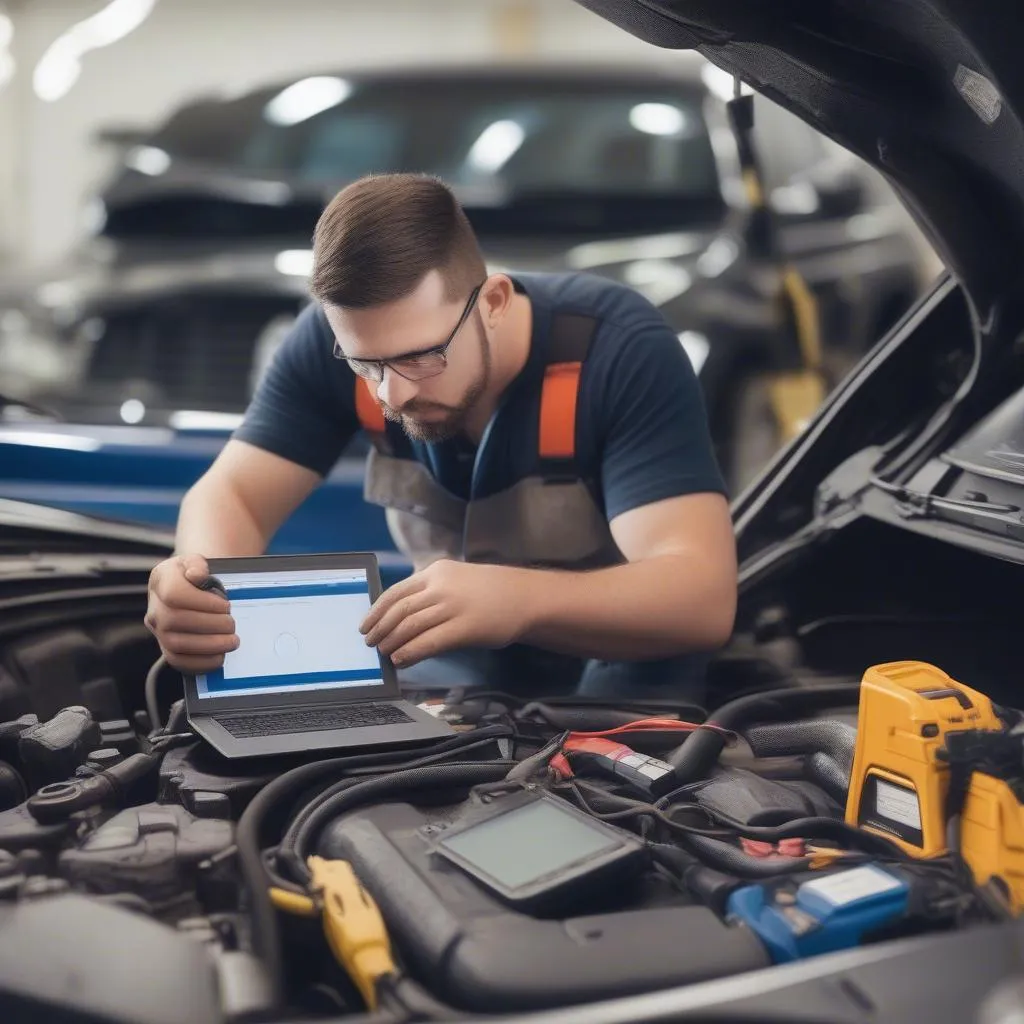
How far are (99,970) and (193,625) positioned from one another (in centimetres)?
51

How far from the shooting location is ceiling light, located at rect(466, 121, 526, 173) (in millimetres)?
3783

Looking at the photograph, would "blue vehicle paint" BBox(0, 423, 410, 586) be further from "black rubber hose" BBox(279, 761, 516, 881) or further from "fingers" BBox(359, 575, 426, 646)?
"black rubber hose" BBox(279, 761, 516, 881)

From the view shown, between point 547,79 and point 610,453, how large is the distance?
249 cm

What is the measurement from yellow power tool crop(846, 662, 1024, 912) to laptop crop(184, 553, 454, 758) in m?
0.40

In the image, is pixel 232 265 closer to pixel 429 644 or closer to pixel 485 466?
pixel 485 466

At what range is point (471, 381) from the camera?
1.67m

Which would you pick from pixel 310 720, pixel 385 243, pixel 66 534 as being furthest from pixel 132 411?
pixel 310 720

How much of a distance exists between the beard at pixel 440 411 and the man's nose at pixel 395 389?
1 centimetres

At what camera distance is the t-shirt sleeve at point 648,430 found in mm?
1717

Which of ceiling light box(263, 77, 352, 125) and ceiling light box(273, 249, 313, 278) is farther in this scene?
ceiling light box(263, 77, 352, 125)

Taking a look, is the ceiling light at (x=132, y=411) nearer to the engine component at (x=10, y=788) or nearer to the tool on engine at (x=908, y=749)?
the engine component at (x=10, y=788)

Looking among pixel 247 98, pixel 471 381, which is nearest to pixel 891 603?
pixel 471 381

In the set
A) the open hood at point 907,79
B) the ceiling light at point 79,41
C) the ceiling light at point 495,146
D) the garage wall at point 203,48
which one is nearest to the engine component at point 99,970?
the open hood at point 907,79

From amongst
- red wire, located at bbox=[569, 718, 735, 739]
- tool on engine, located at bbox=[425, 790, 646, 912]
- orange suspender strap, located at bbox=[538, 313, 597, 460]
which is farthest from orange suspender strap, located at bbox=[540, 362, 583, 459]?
tool on engine, located at bbox=[425, 790, 646, 912]
